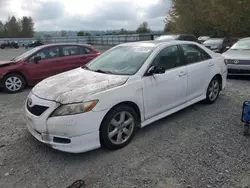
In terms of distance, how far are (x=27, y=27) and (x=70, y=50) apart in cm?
5568

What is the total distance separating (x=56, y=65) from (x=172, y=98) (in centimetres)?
482

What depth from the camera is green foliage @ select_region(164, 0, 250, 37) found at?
19.6 meters

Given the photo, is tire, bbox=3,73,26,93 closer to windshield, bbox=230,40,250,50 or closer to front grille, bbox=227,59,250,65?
front grille, bbox=227,59,250,65

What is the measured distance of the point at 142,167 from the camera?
2.90 metres

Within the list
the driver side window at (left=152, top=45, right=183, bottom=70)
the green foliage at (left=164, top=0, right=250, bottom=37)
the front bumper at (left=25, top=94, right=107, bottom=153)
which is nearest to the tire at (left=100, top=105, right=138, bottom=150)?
the front bumper at (left=25, top=94, right=107, bottom=153)

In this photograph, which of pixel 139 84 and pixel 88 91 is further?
pixel 139 84

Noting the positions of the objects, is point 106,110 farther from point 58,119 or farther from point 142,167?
point 142,167

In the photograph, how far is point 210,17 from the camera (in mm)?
21484

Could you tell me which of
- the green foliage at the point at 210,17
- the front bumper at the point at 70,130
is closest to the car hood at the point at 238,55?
the front bumper at the point at 70,130

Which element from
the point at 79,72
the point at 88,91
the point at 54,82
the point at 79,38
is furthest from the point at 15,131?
the point at 79,38

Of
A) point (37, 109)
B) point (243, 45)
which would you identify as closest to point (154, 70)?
point (37, 109)

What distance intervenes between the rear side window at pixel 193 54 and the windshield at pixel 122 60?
0.87 meters

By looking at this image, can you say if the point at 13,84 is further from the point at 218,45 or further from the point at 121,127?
the point at 218,45

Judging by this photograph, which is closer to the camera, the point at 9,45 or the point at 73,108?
the point at 73,108
